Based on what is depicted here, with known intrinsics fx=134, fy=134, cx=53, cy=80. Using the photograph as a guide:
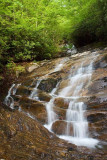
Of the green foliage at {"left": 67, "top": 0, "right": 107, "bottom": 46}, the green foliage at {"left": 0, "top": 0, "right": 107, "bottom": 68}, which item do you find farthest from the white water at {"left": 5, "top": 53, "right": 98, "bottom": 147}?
the green foliage at {"left": 67, "top": 0, "right": 107, "bottom": 46}

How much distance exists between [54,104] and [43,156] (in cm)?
279

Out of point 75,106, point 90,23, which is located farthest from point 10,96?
point 90,23

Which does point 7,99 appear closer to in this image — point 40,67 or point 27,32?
point 40,67

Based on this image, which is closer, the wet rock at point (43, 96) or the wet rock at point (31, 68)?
the wet rock at point (43, 96)

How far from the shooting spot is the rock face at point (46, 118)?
2.85 meters

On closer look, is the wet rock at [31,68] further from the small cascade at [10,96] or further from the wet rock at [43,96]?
the wet rock at [43,96]

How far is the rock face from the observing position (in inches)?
112

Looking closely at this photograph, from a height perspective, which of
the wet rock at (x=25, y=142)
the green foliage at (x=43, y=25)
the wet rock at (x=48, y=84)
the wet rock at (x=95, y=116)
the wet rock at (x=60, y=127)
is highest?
the green foliage at (x=43, y=25)

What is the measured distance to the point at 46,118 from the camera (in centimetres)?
497

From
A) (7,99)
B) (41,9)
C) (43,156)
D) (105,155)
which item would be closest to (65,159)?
(43,156)

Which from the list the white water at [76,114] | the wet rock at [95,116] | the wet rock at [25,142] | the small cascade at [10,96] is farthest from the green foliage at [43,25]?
the wet rock at [95,116]

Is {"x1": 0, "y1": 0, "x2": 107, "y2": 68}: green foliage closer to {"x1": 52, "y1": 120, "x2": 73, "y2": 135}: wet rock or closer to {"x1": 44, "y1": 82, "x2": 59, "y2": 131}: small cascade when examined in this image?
{"x1": 44, "y1": 82, "x2": 59, "y2": 131}: small cascade

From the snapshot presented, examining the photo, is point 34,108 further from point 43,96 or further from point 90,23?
point 90,23

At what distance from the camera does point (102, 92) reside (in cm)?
496
